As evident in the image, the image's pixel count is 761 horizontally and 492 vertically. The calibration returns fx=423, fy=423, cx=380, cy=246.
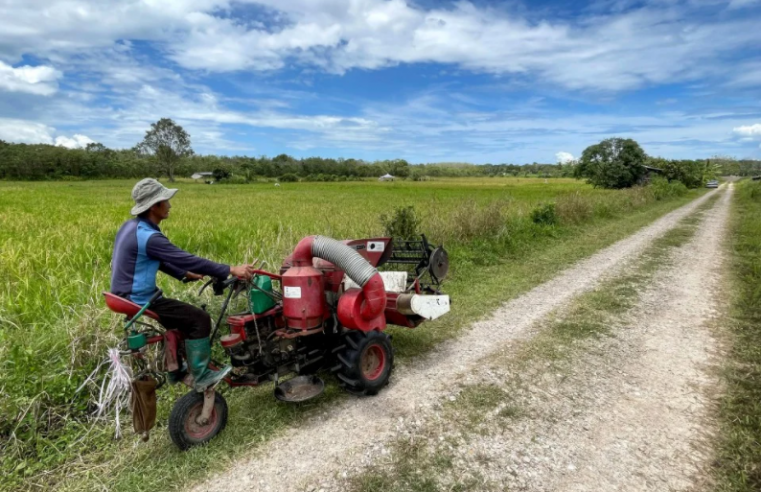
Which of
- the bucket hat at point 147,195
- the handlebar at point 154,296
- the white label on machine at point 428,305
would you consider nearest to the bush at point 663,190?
the white label on machine at point 428,305

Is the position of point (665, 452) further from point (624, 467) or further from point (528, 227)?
point (528, 227)

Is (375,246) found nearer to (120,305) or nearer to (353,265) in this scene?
(353,265)

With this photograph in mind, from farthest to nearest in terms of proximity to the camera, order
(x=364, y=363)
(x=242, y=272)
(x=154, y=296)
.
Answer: (x=364, y=363) → (x=242, y=272) → (x=154, y=296)

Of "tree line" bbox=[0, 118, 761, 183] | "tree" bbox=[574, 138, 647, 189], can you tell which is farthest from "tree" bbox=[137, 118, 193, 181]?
"tree" bbox=[574, 138, 647, 189]

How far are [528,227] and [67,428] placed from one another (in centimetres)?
1142

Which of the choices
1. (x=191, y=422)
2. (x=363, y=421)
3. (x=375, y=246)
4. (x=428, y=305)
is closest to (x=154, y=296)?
(x=191, y=422)

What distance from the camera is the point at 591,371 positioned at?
4254 mm

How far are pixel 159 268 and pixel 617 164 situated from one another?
44743mm

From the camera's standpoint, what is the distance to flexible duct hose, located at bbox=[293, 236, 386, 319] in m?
3.42

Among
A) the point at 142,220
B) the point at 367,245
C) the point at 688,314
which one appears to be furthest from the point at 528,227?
the point at 142,220

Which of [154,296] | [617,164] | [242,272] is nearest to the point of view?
[154,296]

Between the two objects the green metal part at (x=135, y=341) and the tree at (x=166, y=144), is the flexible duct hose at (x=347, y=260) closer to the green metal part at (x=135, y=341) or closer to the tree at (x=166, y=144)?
the green metal part at (x=135, y=341)

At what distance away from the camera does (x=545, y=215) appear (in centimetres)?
1392

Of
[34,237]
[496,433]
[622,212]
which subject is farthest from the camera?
[622,212]
